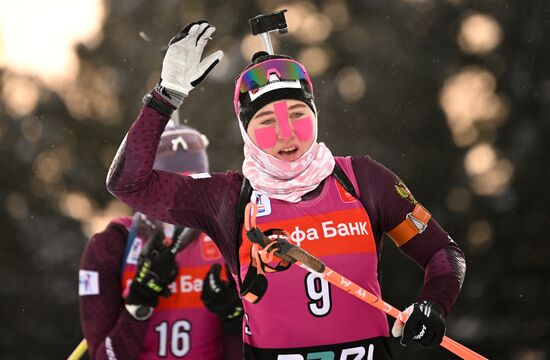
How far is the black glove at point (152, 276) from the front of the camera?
375cm

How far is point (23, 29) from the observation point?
30.2 ft

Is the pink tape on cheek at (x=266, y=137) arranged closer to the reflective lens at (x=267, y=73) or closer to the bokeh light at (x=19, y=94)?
the reflective lens at (x=267, y=73)

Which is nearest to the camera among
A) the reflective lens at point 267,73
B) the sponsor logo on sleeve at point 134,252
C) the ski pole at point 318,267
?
the ski pole at point 318,267

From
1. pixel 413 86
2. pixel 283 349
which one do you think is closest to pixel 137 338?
pixel 283 349

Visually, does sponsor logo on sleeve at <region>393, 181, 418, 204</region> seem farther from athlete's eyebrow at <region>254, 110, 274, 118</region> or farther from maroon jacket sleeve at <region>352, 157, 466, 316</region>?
athlete's eyebrow at <region>254, 110, 274, 118</region>

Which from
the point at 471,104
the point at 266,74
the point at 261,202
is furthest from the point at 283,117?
the point at 471,104

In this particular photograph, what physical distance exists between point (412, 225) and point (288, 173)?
0.46 metres

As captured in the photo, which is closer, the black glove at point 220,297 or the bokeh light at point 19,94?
the black glove at point 220,297

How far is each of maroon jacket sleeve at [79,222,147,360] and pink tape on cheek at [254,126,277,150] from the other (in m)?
1.28

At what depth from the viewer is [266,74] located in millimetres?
3035

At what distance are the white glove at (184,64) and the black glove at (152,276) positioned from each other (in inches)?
45.3

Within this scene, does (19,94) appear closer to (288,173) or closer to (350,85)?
(350,85)

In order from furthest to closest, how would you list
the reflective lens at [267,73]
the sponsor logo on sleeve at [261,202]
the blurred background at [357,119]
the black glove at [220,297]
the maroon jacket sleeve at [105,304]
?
the blurred background at [357,119], the maroon jacket sleeve at [105,304], the black glove at [220,297], the reflective lens at [267,73], the sponsor logo on sleeve at [261,202]

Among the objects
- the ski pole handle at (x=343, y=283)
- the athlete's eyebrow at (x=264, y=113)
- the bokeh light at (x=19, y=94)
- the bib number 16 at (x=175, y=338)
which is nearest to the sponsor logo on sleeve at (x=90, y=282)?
the bib number 16 at (x=175, y=338)
